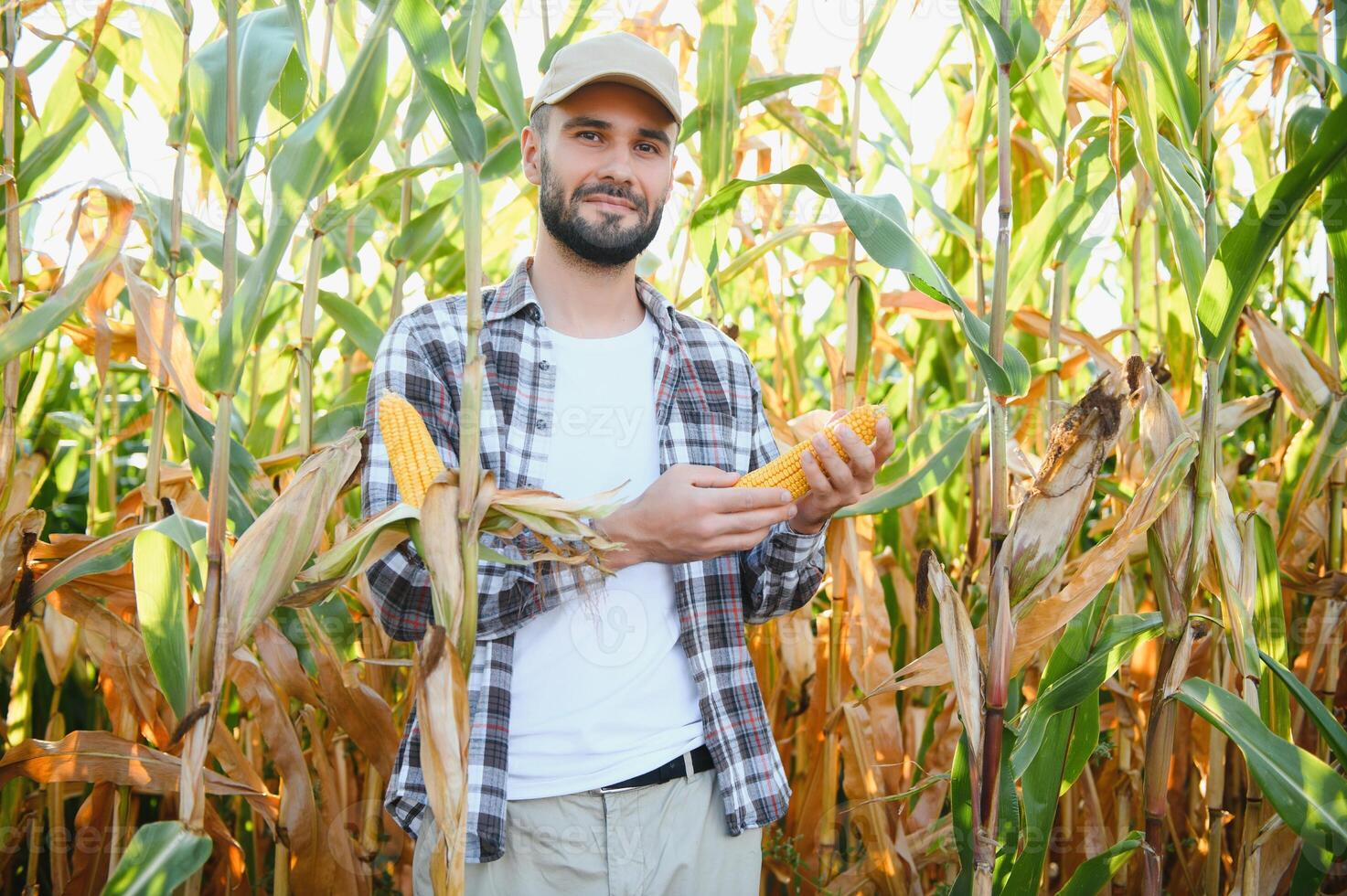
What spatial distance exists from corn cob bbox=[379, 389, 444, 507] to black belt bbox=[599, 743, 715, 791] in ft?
2.04

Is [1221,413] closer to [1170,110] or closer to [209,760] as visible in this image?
[1170,110]

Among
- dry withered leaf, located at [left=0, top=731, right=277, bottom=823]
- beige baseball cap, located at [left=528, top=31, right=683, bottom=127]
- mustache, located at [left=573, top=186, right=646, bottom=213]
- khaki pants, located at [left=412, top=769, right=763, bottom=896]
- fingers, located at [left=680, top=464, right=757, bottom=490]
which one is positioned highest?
beige baseball cap, located at [left=528, top=31, right=683, bottom=127]

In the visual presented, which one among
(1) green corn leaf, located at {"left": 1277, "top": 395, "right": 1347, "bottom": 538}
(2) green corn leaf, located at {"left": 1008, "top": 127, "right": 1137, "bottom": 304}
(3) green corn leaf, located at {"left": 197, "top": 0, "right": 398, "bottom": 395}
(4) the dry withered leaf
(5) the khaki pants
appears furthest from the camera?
(1) green corn leaf, located at {"left": 1277, "top": 395, "right": 1347, "bottom": 538}

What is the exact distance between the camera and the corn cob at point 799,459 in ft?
5.17

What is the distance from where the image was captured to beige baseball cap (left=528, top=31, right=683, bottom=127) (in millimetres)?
1817

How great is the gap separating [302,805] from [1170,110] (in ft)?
6.38

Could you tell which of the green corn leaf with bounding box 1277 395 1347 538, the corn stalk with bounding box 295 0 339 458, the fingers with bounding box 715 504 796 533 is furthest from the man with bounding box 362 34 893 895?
the green corn leaf with bounding box 1277 395 1347 538

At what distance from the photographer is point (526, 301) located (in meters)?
1.88

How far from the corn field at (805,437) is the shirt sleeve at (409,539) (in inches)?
2.8

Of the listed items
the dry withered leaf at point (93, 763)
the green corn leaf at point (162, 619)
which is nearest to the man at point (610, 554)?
the green corn leaf at point (162, 619)

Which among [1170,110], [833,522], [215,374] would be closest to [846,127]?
[833,522]

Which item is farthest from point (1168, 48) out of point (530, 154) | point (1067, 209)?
point (530, 154)

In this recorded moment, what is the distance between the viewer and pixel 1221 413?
7.37 ft

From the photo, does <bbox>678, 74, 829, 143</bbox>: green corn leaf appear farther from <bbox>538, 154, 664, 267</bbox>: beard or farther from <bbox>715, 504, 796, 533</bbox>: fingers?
<bbox>715, 504, 796, 533</bbox>: fingers
